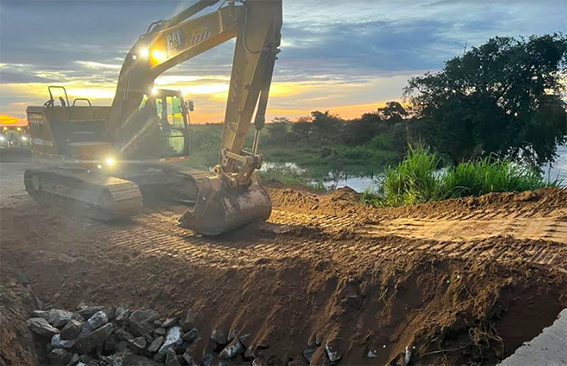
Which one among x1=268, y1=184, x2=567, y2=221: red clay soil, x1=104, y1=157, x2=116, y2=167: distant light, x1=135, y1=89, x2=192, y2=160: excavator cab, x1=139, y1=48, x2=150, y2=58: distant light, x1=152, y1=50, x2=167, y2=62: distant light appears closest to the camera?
x1=268, y1=184, x2=567, y2=221: red clay soil

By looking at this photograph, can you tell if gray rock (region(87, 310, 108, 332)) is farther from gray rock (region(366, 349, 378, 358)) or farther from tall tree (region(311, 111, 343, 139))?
tall tree (region(311, 111, 343, 139))

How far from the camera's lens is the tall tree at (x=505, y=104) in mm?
20109

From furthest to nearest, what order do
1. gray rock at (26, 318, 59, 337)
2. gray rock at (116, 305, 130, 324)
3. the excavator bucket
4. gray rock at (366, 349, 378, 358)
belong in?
the excavator bucket
gray rock at (116, 305, 130, 324)
gray rock at (26, 318, 59, 337)
gray rock at (366, 349, 378, 358)

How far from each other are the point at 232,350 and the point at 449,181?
5.49 m

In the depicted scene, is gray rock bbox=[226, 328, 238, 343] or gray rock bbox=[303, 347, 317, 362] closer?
gray rock bbox=[303, 347, 317, 362]

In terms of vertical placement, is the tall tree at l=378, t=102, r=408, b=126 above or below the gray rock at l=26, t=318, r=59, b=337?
above

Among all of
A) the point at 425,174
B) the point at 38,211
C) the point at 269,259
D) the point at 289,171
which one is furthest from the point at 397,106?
the point at 269,259

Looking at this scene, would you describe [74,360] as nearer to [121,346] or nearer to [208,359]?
[121,346]

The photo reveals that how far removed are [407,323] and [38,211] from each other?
310 inches

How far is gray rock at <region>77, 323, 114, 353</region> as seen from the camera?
4797 millimetres

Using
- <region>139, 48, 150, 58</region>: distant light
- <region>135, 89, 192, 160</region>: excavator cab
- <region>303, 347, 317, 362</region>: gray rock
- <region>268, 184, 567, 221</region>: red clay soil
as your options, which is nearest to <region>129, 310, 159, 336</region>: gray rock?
<region>303, 347, 317, 362</region>: gray rock

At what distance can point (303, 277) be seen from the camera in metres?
5.01

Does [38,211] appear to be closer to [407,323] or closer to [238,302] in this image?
[238,302]

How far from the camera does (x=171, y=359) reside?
464 centimetres
